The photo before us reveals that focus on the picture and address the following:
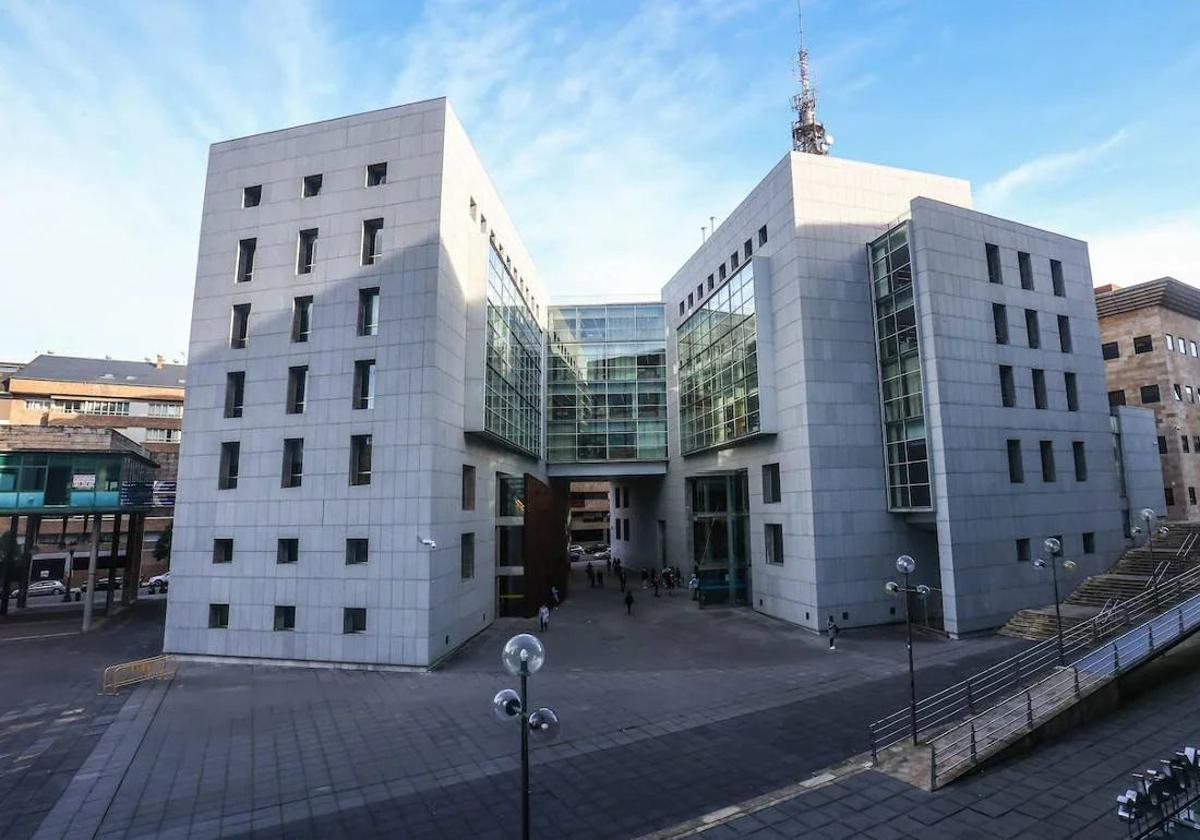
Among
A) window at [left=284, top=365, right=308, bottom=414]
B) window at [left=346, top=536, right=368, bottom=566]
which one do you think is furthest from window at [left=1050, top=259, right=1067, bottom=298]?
window at [left=284, top=365, right=308, bottom=414]

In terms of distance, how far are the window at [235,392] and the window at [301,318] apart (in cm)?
309

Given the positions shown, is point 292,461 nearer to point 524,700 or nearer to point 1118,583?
point 524,700

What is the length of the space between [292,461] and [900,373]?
2932 centimetres

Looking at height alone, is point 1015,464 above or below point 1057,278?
below

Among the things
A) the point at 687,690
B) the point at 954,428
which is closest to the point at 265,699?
the point at 687,690

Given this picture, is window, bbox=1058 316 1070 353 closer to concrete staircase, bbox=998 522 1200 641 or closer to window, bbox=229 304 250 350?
concrete staircase, bbox=998 522 1200 641

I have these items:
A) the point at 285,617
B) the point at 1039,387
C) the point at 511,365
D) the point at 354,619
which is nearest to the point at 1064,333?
the point at 1039,387

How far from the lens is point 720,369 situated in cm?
3800

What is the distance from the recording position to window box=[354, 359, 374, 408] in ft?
83.1

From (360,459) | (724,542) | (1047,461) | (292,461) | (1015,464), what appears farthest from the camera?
(724,542)

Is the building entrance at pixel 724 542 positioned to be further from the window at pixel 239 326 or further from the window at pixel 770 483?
the window at pixel 239 326

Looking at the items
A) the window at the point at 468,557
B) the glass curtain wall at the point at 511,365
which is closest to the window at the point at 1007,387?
the glass curtain wall at the point at 511,365

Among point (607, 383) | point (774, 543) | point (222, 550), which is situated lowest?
point (774, 543)

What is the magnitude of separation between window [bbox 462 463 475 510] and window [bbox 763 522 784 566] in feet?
53.2
